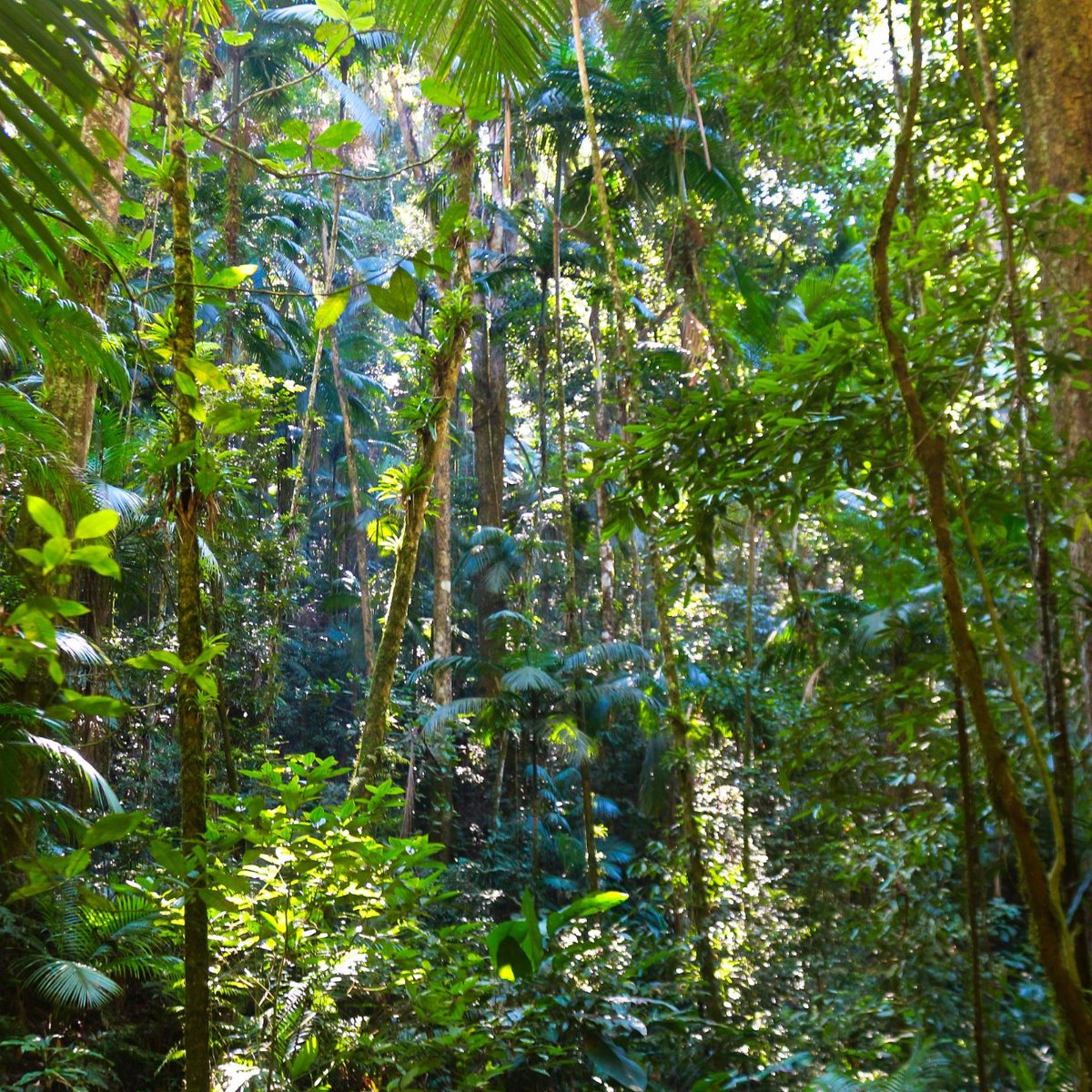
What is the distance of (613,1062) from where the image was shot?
8.91ft

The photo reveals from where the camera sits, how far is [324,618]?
21.7 metres

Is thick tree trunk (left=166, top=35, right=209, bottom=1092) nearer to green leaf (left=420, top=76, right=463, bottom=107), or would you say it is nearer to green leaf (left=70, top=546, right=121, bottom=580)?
green leaf (left=420, top=76, right=463, bottom=107)

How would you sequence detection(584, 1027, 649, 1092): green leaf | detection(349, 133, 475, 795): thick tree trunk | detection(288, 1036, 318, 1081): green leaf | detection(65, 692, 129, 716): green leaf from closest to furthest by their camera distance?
detection(65, 692, 129, 716): green leaf < detection(288, 1036, 318, 1081): green leaf < detection(584, 1027, 649, 1092): green leaf < detection(349, 133, 475, 795): thick tree trunk

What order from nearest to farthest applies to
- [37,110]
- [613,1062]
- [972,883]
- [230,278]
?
[37,110] < [230,278] < [972,883] < [613,1062]

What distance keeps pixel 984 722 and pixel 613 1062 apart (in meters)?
1.63

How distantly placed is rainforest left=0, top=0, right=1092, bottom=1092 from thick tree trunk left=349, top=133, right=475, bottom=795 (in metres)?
0.03

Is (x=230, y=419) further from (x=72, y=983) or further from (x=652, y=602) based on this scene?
(x=652, y=602)

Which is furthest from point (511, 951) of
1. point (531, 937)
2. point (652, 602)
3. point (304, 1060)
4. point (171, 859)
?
point (652, 602)

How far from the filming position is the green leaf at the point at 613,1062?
8.72ft

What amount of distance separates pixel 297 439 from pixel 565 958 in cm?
1823

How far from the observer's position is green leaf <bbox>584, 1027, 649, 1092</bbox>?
8.72 ft

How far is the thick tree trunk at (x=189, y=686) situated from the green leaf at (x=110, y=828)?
0.98ft

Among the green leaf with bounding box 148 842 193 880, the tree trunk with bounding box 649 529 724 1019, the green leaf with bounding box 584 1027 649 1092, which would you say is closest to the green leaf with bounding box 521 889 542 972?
the green leaf with bounding box 584 1027 649 1092

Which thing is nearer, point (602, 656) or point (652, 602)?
point (652, 602)
